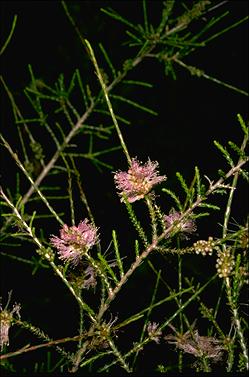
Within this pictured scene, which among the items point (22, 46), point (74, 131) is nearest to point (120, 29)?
point (22, 46)

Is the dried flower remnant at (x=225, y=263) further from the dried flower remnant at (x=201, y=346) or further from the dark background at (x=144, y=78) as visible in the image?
the dark background at (x=144, y=78)

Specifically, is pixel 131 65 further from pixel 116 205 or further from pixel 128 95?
pixel 128 95

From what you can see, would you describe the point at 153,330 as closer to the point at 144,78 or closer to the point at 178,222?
the point at 178,222

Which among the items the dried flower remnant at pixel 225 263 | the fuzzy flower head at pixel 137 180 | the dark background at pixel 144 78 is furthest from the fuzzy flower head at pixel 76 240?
the dark background at pixel 144 78

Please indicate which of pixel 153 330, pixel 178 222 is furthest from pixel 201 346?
pixel 178 222

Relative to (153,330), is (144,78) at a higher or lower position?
higher

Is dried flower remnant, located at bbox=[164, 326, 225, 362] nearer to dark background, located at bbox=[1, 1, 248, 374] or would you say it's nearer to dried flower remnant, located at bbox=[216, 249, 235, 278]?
dried flower remnant, located at bbox=[216, 249, 235, 278]

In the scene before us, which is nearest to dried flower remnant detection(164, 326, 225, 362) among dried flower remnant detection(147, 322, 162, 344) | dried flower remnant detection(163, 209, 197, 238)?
dried flower remnant detection(147, 322, 162, 344)
